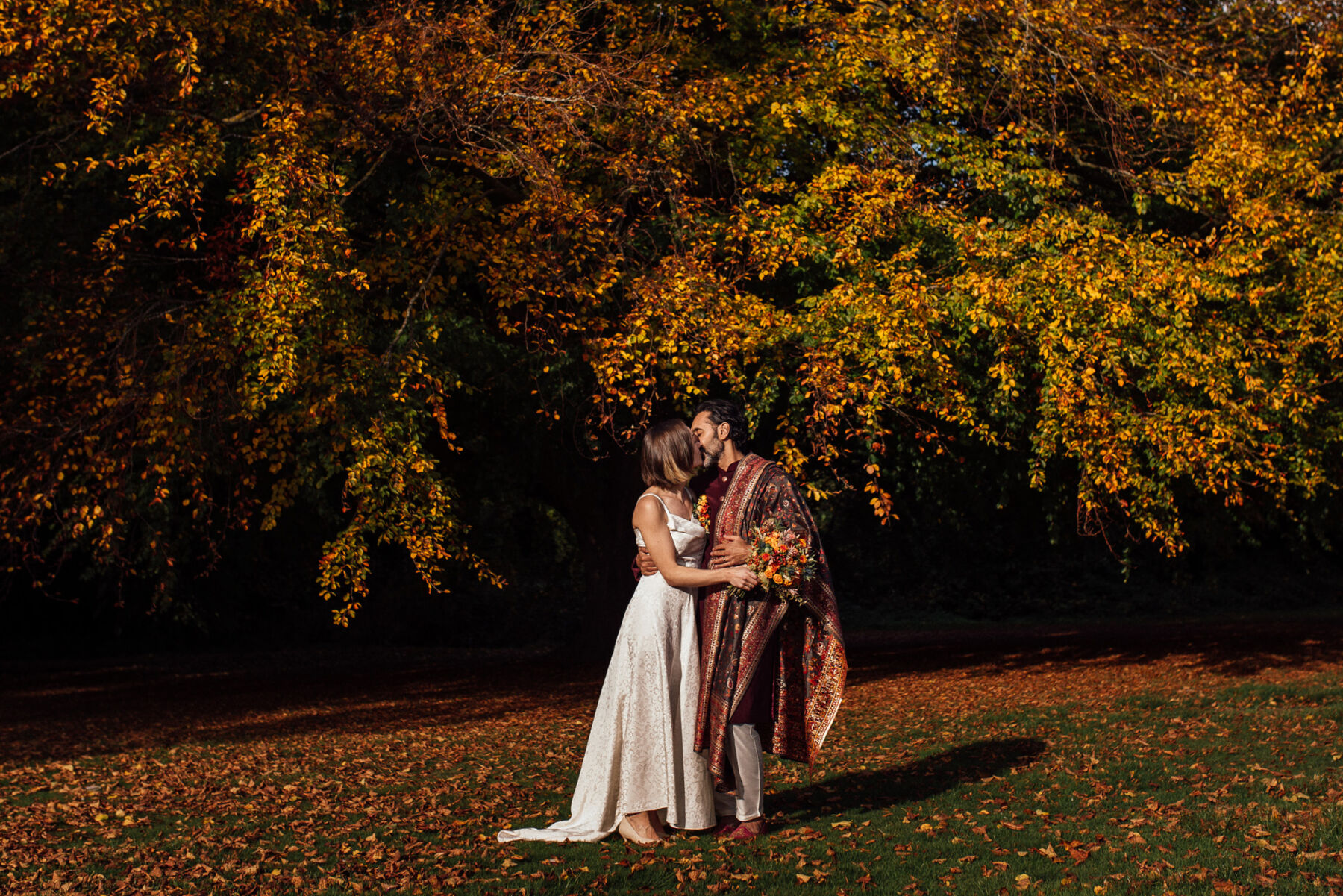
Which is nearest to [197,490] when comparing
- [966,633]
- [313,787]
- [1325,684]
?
[313,787]

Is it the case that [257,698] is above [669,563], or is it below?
below

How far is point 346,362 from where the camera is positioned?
886 centimetres

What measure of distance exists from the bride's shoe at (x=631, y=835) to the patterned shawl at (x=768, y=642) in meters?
0.40

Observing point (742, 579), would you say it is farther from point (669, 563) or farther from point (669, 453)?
point (669, 453)

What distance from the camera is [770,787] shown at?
7.06 metres

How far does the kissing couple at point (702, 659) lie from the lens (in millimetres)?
5375

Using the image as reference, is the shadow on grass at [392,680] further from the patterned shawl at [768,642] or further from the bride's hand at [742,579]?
the bride's hand at [742,579]

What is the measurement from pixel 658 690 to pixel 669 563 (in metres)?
0.58

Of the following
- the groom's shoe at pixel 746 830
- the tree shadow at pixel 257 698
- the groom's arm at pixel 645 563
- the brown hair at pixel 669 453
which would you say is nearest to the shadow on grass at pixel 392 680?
the tree shadow at pixel 257 698

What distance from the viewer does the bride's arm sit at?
5312 millimetres

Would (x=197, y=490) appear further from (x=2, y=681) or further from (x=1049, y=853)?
(x=2, y=681)

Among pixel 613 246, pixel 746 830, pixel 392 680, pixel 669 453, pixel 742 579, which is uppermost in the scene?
pixel 613 246

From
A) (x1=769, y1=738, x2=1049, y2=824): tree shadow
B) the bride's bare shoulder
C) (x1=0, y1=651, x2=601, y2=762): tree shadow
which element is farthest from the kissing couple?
(x1=0, y1=651, x2=601, y2=762): tree shadow

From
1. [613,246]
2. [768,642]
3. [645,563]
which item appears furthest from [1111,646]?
[645,563]
